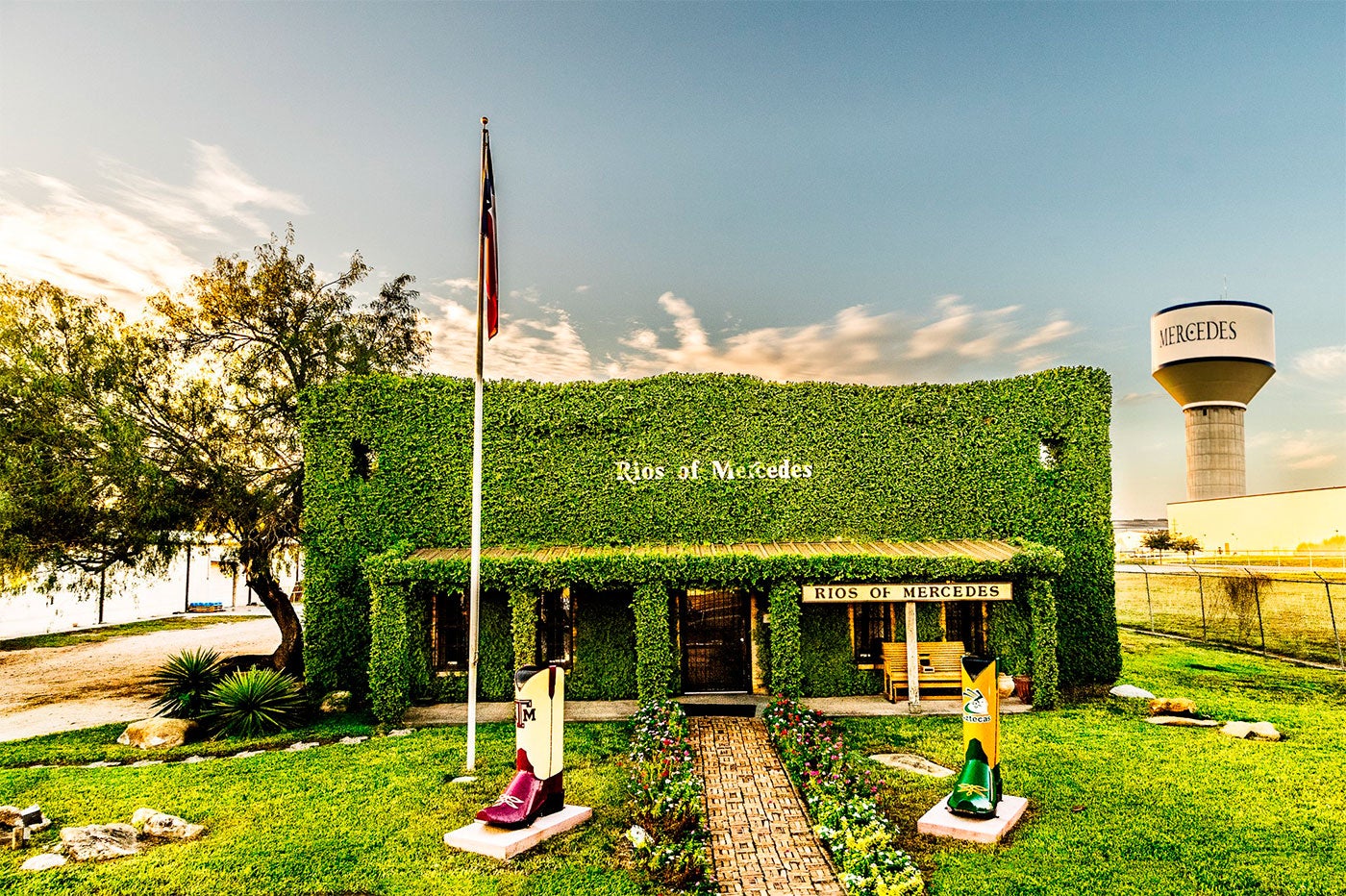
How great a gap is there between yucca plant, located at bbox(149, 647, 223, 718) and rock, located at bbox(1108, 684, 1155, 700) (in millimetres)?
18974

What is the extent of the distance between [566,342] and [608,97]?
6.74 m

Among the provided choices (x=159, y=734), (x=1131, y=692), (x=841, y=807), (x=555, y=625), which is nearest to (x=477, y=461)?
Answer: (x=555, y=625)

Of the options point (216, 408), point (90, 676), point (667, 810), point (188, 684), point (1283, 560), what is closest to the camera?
point (667, 810)

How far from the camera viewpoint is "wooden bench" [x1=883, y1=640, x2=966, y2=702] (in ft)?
50.1

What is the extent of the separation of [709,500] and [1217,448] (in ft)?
223

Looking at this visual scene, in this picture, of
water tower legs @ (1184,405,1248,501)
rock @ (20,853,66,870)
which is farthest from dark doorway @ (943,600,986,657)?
water tower legs @ (1184,405,1248,501)

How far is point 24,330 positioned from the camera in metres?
16.6

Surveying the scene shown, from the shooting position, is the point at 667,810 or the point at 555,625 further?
the point at 555,625

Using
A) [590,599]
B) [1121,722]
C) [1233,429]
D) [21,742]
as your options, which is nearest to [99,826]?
[21,742]

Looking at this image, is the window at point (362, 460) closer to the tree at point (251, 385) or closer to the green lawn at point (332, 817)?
the tree at point (251, 385)

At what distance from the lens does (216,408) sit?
18719 millimetres

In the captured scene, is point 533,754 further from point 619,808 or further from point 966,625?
point 966,625

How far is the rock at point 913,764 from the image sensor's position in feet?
35.9

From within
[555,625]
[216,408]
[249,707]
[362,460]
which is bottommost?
[249,707]
